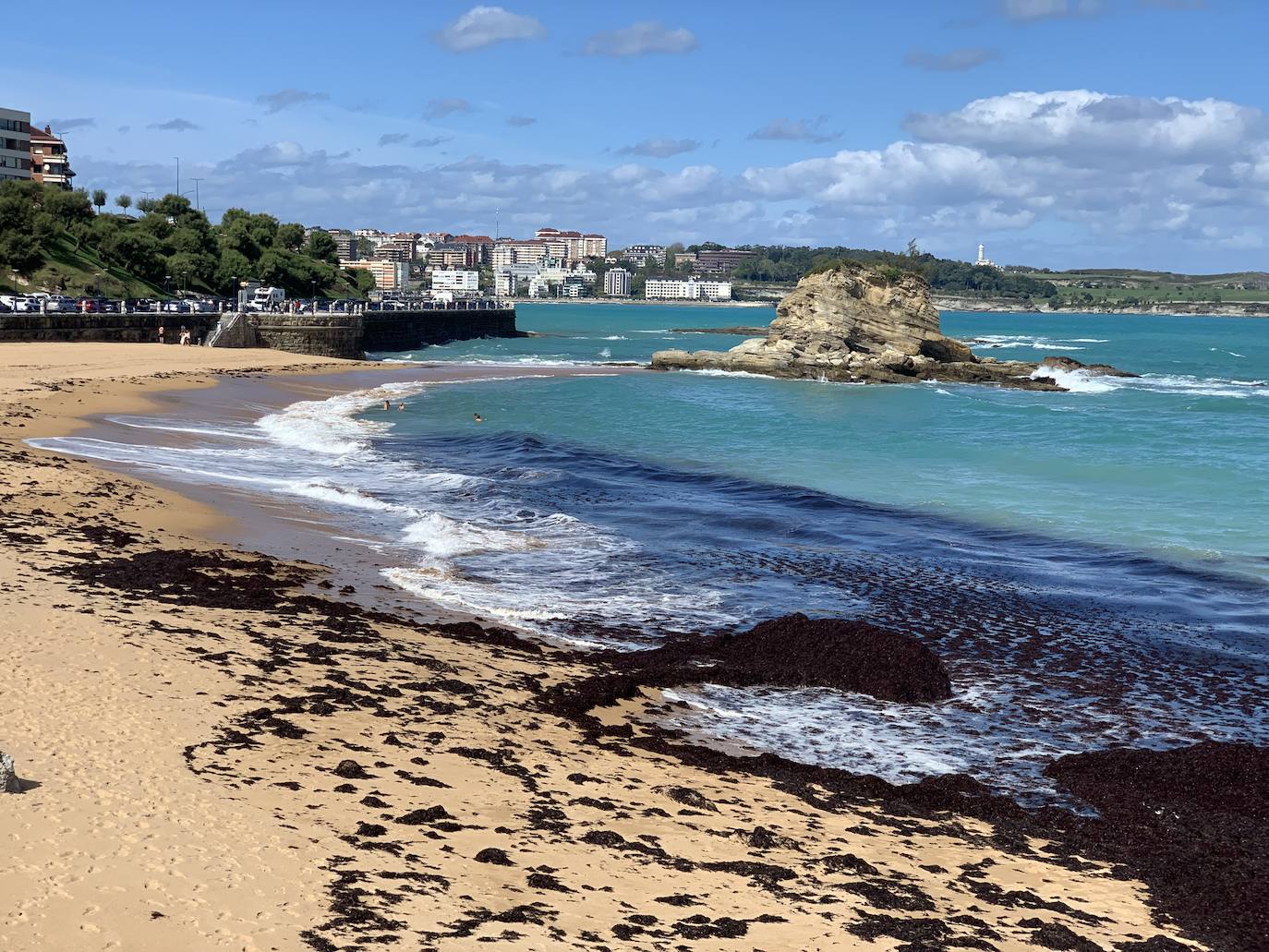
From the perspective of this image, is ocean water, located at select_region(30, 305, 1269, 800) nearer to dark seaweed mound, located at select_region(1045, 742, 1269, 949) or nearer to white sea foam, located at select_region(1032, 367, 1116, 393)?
dark seaweed mound, located at select_region(1045, 742, 1269, 949)

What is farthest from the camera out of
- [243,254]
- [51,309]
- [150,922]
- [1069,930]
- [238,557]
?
[243,254]

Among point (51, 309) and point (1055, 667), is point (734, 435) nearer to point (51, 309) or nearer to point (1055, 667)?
point (1055, 667)

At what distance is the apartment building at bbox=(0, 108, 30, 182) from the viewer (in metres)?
107

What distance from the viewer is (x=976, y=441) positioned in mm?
36875

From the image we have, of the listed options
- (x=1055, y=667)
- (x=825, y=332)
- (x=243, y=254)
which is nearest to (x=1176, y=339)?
(x=825, y=332)

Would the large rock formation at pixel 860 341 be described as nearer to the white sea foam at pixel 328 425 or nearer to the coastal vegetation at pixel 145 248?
the white sea foam at pixel 328 425

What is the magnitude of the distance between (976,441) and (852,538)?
59.2ft

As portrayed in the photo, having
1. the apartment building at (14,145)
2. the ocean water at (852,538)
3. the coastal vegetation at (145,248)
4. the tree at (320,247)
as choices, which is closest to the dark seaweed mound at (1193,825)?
the ocean water at (852,538)

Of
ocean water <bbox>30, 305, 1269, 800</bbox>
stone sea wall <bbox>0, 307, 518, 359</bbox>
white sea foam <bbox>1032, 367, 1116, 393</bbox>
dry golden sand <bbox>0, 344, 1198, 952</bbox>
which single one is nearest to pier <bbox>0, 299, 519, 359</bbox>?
stone sea wall <bbox>0, 307, 518, 359</bbox>

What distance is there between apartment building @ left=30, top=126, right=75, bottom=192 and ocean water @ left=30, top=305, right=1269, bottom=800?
90.1 metres

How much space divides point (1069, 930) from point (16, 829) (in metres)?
5.87

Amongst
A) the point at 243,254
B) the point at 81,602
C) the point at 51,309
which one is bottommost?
the point at 81,602

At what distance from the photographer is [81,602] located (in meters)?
11.2

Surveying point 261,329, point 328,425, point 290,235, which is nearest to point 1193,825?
point 328,425
